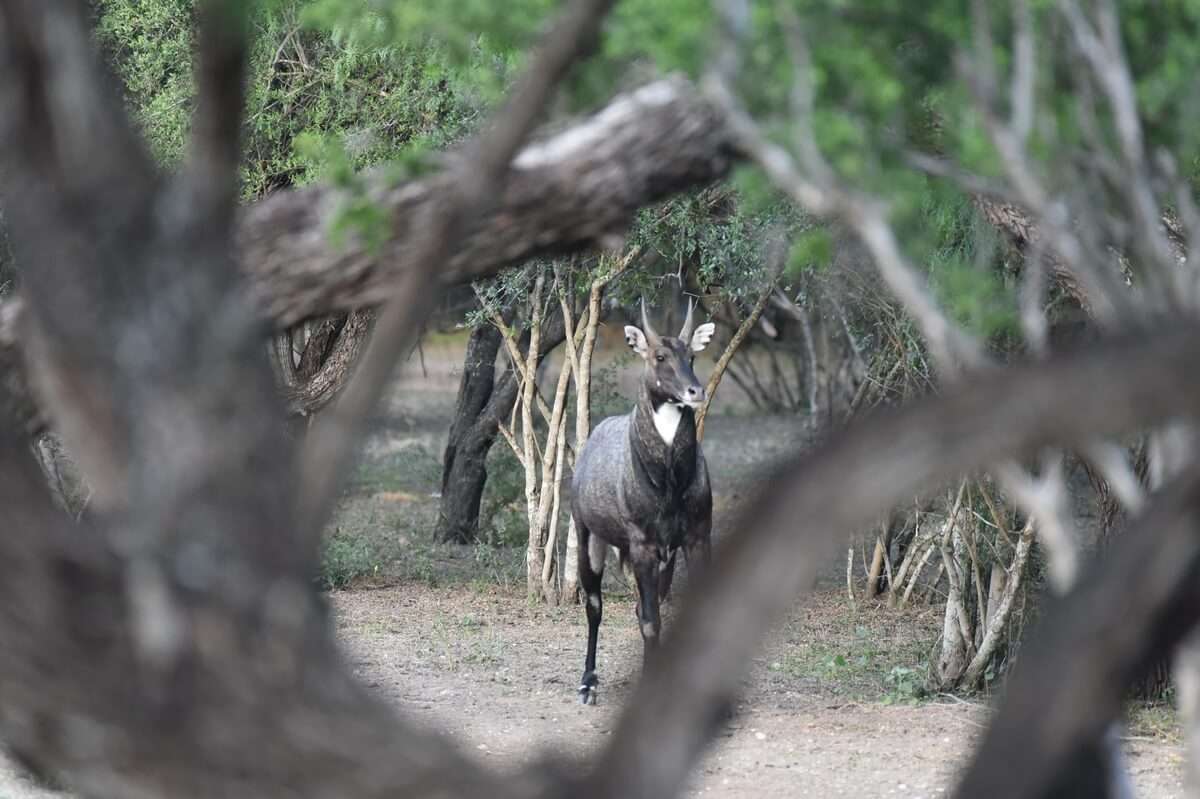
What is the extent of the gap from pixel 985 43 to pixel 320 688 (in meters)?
1.84

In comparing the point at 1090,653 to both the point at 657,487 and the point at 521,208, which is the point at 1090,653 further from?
the point at 657,487

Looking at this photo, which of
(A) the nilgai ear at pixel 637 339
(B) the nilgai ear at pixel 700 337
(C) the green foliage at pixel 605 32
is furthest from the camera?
(B) the nilgai ear at pixel 700 337

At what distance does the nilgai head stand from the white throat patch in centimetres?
4

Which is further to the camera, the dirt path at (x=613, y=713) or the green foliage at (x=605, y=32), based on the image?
the dirt path at (x=613, y=713)

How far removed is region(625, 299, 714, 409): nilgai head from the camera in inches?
374

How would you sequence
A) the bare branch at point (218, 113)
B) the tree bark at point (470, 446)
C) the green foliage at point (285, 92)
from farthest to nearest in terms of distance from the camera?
1. the tree bark at point (470, 446)
2. the green foliage at point (285, 92)
3. the bare branch at point (218, 113)

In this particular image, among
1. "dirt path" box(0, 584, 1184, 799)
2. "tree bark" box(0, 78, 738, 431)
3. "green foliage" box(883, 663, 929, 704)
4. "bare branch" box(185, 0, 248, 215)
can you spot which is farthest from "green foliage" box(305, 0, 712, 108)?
"green foliage" box(883, 663, 929, 704)

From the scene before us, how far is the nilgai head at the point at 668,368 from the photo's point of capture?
31.2 ft

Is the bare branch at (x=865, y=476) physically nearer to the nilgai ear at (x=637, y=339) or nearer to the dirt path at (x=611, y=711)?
the dirt path at (x=611, y=711)

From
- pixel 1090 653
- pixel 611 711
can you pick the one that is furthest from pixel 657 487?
pixel 1090 653

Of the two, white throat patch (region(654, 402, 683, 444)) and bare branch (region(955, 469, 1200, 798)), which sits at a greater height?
bare branch (region(955, 469, 1200, 798))

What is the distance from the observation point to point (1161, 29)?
355 cm

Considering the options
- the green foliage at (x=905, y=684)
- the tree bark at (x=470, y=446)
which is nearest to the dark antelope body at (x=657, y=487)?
the green foliage at (x=905, y=684)

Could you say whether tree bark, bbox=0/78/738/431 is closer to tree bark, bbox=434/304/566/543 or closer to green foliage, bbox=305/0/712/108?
green foliage, bbox=305/0/712/108
